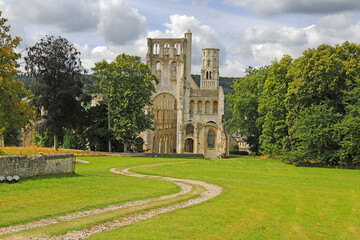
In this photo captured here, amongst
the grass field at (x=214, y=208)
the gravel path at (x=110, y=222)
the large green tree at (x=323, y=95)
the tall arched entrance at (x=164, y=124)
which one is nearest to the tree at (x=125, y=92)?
the tall arched entrance at (x=164, y=124)

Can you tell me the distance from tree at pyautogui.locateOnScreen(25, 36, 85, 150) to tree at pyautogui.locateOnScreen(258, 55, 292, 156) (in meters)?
22.4

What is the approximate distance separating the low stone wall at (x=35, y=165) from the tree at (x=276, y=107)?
27684mm

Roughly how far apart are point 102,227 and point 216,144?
165ft

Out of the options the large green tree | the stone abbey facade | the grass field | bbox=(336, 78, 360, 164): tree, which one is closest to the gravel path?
the grass field

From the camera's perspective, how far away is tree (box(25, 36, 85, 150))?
4206 cm

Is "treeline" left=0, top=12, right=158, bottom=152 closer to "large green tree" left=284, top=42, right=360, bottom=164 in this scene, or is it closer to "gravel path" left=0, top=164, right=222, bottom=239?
"large green tree" left=284, top=42, right=360, bottom=164

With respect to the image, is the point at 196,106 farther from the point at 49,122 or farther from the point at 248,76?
the point at 49,122

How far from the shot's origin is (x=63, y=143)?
53.2 m

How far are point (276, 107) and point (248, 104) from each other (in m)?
11.8

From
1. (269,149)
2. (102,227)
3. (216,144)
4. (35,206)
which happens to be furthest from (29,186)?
(216,144)

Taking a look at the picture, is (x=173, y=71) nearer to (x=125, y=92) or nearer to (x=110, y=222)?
(x=125, y=92)

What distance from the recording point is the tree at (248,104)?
5725 centimetres

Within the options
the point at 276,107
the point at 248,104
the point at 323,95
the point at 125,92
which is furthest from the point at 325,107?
the point at 125,92

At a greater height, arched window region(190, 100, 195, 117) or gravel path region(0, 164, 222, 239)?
arched window region(190, 100, 195, 117)
